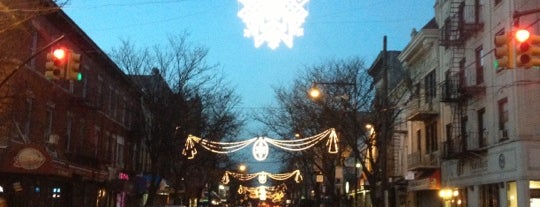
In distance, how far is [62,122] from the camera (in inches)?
1283

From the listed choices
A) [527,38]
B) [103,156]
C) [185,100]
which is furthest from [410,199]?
[527,38]

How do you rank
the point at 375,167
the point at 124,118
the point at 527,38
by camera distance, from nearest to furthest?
the point at 527,38 < the point at 375,167 < the point at 124,118

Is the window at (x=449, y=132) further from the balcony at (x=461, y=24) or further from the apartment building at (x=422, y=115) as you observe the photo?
the balcony at (x=461, y=24)

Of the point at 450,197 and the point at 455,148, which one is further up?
the point at 455,148

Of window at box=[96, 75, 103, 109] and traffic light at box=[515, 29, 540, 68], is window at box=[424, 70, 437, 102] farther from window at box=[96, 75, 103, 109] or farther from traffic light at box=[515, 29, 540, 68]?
traffic light at box=[515, 29, 540, 68]

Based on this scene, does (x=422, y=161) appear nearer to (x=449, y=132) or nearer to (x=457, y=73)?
(x=449, y=132)

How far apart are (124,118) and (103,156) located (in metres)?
8.12

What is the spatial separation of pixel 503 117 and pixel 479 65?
12.1 feet

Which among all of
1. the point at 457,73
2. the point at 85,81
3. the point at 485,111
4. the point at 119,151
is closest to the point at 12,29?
the point at 85,81

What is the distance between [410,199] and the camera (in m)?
42.2

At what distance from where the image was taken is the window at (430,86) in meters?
→ 37.3

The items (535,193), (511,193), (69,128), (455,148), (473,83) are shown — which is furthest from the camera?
(69,128)

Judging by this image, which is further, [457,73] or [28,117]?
[457,73]

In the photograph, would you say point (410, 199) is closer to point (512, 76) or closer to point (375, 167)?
point (375, 167)
